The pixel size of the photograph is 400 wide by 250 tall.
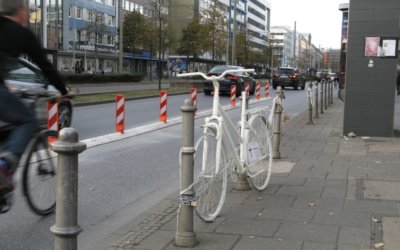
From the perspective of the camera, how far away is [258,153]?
6168 millimetres

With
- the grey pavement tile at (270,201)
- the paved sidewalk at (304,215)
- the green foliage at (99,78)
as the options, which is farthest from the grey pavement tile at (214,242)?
the green foliage at (99,78)

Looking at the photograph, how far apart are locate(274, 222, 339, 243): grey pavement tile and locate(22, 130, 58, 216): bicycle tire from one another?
2.30 metres

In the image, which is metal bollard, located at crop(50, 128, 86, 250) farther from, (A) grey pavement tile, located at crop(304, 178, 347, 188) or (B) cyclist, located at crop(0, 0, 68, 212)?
(A) grey pavement tile, located at crop(304, 178, 347, 188)

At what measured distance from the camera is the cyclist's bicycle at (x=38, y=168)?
5000 millimetres

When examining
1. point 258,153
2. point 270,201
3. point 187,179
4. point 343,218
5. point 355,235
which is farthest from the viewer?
point 258,153

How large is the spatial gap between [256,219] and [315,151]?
182 inches

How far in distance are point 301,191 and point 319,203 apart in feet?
1.92

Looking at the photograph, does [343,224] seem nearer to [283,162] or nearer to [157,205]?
[157,205]

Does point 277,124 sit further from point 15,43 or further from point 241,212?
point 15,43

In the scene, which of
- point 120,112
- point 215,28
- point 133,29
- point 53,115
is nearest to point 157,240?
point 53,115

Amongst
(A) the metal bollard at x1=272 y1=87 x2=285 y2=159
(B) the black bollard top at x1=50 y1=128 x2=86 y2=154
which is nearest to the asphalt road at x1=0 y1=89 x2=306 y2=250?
(A) the metal bollard at x1=272 y1=87 x2=285 y2=159

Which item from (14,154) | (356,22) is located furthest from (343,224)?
(356,22)

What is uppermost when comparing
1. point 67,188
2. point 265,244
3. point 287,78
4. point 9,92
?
point 287,78

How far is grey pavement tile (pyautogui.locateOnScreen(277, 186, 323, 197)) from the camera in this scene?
20.2ft
